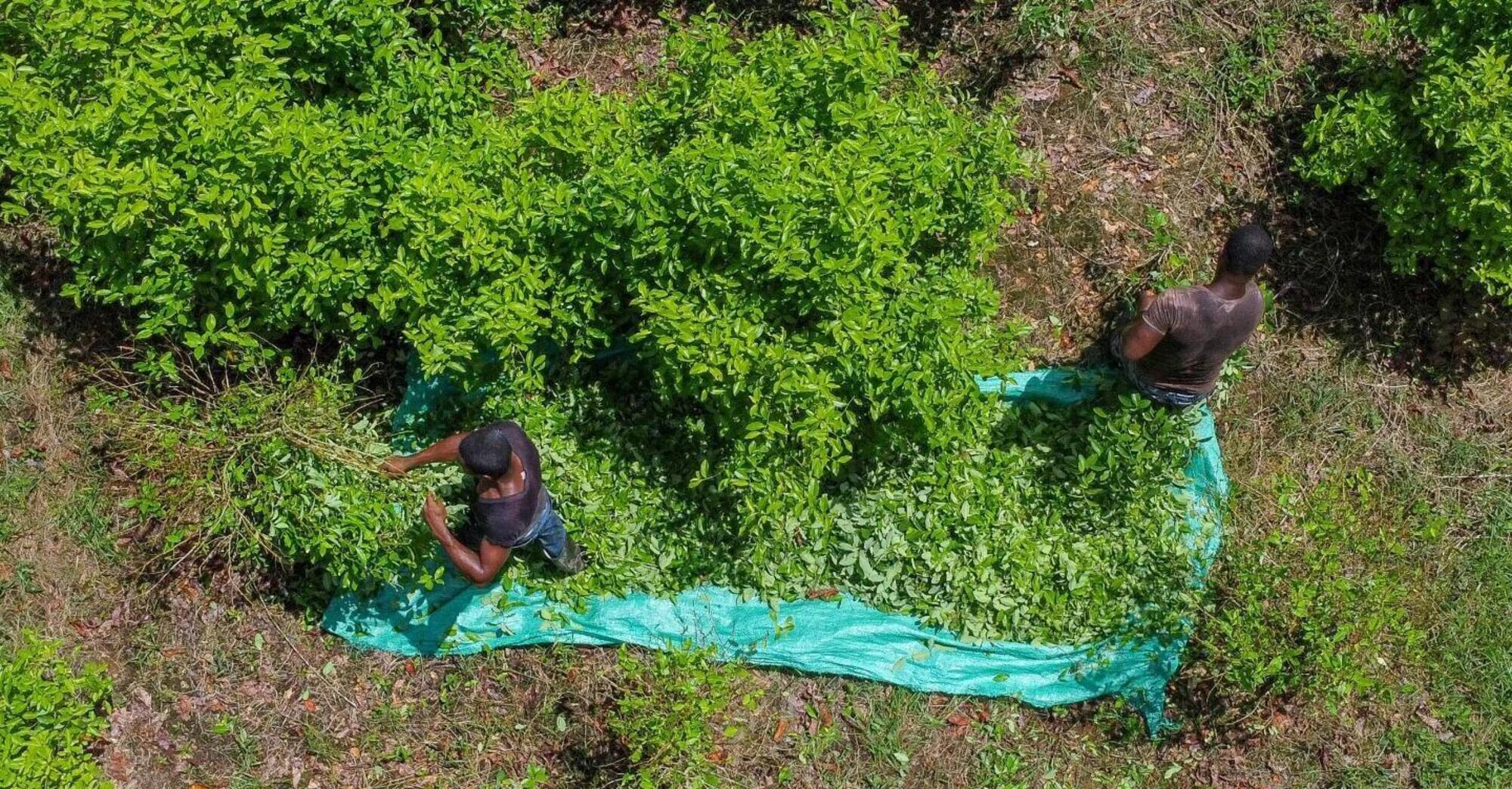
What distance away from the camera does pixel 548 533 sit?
5.63 m

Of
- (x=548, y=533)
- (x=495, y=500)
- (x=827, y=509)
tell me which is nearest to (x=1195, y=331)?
(x=827, y=509)

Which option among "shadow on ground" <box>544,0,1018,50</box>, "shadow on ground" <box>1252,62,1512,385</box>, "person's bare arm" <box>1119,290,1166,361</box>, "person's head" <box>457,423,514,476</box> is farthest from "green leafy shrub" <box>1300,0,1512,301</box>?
"person's head" <box>457,423,514,476</box>

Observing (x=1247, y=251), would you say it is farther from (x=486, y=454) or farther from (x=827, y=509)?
(x=486, y=454)

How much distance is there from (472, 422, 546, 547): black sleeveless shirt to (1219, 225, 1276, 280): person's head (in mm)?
3612

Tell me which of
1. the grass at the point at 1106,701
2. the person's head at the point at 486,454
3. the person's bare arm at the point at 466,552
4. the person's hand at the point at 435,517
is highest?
the person's head at the point at 486,454

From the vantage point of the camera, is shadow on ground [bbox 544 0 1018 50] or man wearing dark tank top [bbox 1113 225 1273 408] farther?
shadow on ground [bbox 544 0 1018 50]

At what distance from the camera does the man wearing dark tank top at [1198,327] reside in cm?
534

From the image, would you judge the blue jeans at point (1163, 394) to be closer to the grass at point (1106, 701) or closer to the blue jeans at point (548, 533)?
the grass at point (1106, 701)

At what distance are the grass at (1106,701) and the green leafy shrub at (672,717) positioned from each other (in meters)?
0.04

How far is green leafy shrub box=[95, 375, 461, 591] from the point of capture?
5.53 metres

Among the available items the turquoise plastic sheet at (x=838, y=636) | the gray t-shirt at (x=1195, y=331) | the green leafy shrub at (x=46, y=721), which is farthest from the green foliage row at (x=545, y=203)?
the green leafy shrub at (x=46, y=721)

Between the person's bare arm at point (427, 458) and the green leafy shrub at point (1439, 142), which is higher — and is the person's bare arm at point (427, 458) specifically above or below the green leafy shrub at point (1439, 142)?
below

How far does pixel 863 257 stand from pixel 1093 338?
2.24m

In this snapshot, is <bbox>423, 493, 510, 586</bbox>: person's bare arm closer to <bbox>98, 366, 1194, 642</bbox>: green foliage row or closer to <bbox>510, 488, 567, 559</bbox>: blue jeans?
<bbox>510, 488, 567, 559</bbox>: blue jeans
